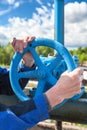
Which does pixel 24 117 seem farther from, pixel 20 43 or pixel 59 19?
pixel 59 19

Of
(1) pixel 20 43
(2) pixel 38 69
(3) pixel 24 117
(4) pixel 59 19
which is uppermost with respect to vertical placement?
(4) pixel 59 19

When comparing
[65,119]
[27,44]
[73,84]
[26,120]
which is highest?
[27,44]

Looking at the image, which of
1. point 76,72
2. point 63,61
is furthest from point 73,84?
point 63,61

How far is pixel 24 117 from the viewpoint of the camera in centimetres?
116

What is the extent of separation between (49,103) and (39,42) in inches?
35.6

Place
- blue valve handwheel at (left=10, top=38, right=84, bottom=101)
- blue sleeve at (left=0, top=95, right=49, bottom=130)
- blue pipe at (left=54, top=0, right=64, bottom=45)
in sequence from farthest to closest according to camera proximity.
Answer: blue pipe at (left=54, top=0, right=64, bottom=45)
blue valve handwheel at (left=10, top=38, right=84, bottom=101)
blue sleeve at (left=0, top=95, right=49, bottom=130)

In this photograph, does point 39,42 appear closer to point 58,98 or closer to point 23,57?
point 23,57

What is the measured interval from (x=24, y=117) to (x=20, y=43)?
0.86m

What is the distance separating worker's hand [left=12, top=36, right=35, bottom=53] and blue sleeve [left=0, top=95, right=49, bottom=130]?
2.76ft

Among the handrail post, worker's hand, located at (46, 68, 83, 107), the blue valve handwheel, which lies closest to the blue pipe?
the handrail post

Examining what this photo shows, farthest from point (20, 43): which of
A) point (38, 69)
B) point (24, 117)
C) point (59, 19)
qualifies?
point (24, 117)

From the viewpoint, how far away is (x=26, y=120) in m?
1.15

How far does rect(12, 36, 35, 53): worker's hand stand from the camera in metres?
1.97

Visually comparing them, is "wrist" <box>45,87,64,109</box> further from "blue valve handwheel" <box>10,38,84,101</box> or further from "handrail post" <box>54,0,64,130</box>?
"handrail post" <box>54,0,64,130</box>
